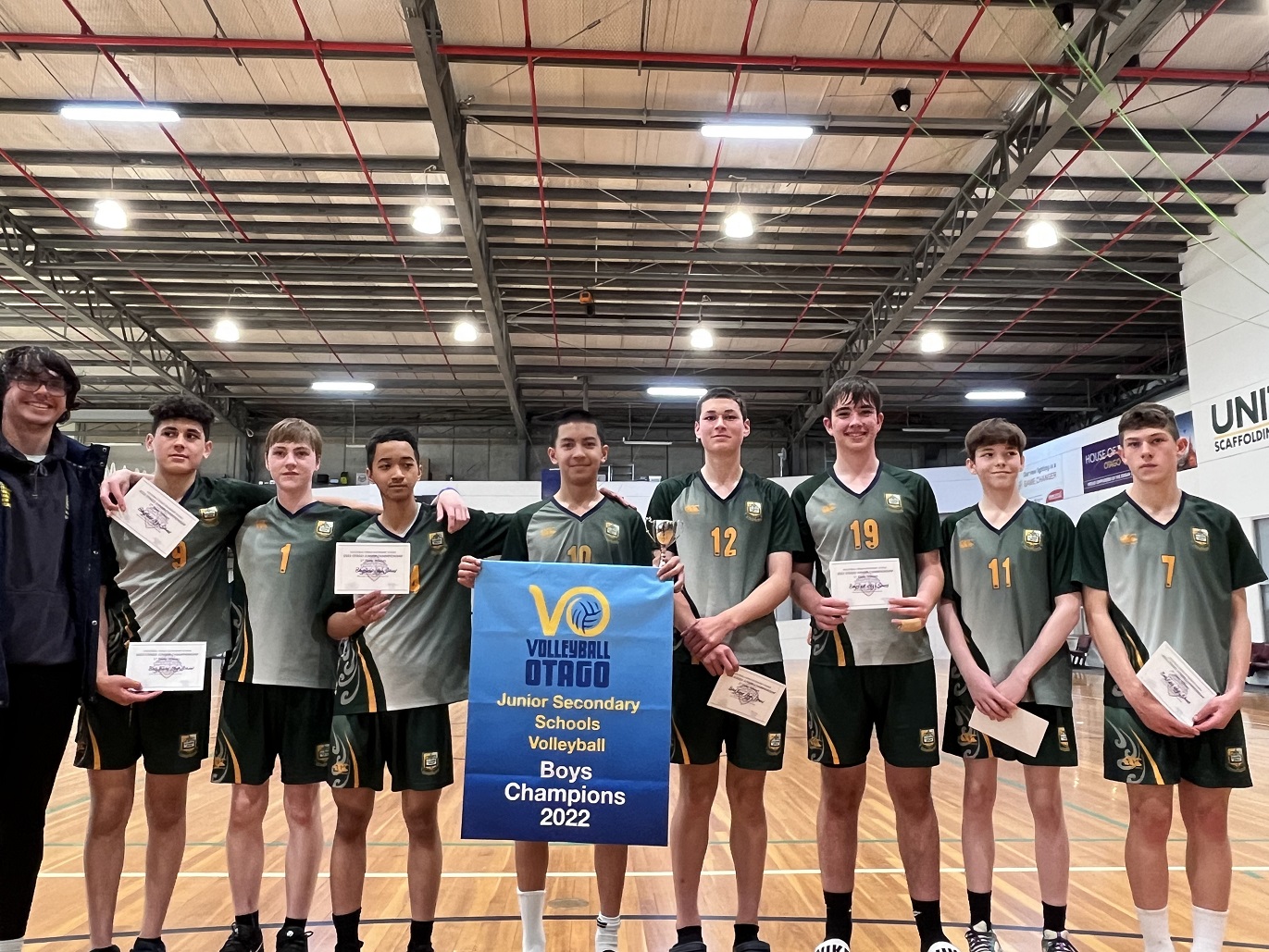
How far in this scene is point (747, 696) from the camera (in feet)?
9.71

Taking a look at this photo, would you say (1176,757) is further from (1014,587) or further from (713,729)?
(713,729)

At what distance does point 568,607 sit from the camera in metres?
2.83

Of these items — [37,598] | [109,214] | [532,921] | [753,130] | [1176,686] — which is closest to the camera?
[37,598]

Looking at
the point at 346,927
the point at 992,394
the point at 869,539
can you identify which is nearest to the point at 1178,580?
the point at 869,539

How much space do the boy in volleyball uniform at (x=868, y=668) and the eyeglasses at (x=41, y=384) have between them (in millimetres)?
2642

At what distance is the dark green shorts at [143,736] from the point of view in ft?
9.78

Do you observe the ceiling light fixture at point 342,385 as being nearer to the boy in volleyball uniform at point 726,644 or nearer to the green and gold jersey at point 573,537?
the green and gold jersey at point 573,537

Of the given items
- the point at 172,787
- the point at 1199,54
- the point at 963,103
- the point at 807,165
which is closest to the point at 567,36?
the point at 807,165

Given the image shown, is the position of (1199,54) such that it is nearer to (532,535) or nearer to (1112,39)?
(1112,39)

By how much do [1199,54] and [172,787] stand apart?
10.8 metres

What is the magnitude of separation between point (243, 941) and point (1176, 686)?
10.9 ft

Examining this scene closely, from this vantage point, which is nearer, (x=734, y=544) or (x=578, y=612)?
(x=578, y=612)

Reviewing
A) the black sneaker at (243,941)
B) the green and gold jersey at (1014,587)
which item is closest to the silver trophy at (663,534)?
the green and gold jersey at (1014,587)

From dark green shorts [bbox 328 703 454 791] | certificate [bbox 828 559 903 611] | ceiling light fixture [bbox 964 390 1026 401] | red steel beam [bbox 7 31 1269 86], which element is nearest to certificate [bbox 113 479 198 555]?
dark green shorts [bbox 328 703 454 791]
